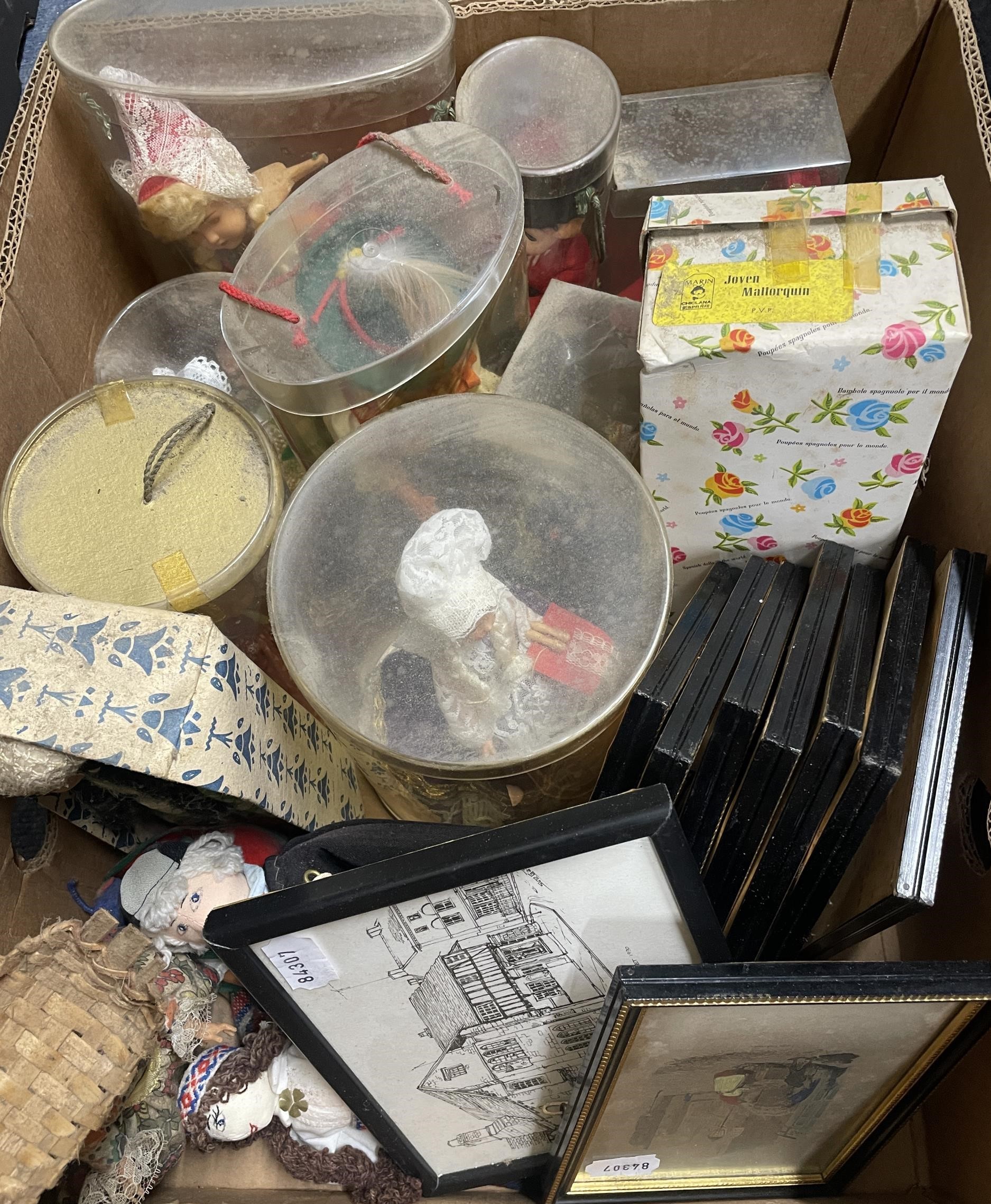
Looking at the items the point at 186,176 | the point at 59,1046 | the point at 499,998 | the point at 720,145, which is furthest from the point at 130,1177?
the point at 720,145

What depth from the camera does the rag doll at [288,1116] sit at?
0.81 metres

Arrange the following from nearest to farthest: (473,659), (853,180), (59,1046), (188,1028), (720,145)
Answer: (59,1046)
(473,659)
(188,1028)
(720,145)
(853,180)

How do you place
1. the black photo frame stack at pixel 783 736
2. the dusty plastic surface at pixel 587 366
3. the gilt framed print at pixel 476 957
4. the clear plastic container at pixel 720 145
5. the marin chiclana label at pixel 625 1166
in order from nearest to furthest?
the gilt framed print at pixel 476 957
the black photo frame stack at pixel 783 736
the marin chiclana label at pixel 625 1166
the dusty plastic surface at pixel 587 366
the clear plastic container at pixel 720 145

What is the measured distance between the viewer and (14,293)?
910 millimetres

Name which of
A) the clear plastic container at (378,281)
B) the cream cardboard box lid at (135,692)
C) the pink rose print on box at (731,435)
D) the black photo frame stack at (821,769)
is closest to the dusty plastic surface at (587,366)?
the clear plastic container at (378,281)

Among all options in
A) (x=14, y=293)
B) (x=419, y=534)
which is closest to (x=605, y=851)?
(x=419, y=534)

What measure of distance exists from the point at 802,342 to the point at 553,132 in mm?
472

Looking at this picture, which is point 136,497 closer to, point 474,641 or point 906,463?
point 474,641

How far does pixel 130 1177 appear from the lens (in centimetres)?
78

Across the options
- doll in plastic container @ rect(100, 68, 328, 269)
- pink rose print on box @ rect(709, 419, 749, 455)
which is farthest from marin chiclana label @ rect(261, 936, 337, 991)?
doll in plastic container @ rect(100, 68, 328, 269)

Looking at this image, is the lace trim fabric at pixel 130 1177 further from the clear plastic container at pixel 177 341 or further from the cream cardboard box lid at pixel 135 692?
the clear plastic container at pixel 177 341

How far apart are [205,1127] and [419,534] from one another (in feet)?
1.82

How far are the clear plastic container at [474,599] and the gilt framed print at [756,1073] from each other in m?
0.21

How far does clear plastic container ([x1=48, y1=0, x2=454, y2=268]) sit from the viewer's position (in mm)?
926
